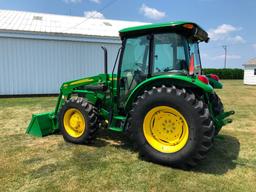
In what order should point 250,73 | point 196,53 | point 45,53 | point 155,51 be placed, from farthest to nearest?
point 250,73
point 45,53
point 196,53
point 155,51

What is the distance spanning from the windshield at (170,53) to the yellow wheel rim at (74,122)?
179 centimetres

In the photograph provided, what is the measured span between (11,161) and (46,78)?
9950mm

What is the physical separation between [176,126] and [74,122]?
2.16 metres

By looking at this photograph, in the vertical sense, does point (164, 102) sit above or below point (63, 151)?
above

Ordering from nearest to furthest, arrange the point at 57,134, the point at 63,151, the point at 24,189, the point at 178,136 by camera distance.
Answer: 1. the point at 24,189
2. the point at 178,136
3. the point at 63,151
4. the point at 57,134

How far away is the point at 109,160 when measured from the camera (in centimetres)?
412

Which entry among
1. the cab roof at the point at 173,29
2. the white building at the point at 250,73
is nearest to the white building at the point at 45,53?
the cab roof at the point at 173,29

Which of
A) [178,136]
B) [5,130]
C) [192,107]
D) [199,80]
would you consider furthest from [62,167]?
[5,130]

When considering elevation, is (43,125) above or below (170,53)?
below

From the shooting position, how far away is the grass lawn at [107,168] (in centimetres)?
328

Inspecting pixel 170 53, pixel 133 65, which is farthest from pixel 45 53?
pixel 170 53

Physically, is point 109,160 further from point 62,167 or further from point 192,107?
point 192,107

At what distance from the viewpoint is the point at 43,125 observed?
5520mm

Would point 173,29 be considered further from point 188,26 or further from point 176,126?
point 176,126
